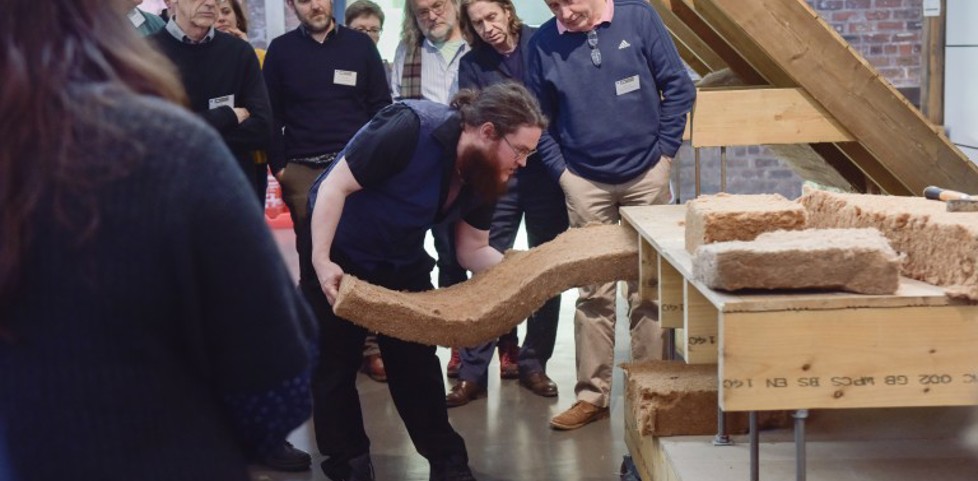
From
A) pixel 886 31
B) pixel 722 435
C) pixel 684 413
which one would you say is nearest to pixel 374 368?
pixel 684 413

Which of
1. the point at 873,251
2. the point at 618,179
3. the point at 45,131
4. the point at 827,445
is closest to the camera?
the point at 45,131

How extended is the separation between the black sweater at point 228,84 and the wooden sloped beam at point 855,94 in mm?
1550

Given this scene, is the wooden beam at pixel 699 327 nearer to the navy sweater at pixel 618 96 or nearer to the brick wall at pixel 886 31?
the navy sweater at pixel 618 96

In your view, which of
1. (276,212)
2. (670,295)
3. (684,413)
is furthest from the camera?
(276,212)

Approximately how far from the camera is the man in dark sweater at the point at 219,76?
3.87 m

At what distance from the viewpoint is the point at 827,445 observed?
2820 mm

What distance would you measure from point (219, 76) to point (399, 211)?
3.39 feet

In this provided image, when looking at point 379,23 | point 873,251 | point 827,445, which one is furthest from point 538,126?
point 379,23

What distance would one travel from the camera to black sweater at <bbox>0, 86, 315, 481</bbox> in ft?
3.57

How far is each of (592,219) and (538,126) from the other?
103 cm

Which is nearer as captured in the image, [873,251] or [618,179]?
[873,251]

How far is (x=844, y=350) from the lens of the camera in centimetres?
205

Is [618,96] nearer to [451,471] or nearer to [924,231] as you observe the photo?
[451,471]

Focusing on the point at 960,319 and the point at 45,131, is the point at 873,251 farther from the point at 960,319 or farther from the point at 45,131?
the point at 45,131
